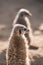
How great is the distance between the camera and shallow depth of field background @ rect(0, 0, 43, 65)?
5090 millimetres

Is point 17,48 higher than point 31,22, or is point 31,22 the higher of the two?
point 31,22

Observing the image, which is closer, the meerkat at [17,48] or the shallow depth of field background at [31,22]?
the meerkat at [17,48]

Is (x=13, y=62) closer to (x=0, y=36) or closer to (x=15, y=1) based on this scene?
(x=0, y=36)

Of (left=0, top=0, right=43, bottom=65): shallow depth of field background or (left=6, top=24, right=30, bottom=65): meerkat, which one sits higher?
(left=0, top=0, right=43, bottom=65): shallow depth of field background

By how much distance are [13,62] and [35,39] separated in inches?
104

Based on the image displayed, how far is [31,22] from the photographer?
783 centimetres

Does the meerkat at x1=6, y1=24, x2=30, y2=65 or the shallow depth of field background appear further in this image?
the shallow depth of field background

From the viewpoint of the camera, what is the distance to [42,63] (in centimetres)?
494

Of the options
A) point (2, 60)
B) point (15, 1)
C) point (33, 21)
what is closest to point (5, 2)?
point (15, 1)

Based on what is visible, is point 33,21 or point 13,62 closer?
point 13,62

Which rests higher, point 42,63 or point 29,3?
point 29,3

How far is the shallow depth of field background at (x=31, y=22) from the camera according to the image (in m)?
5.09

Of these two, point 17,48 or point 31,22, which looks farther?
point 31,22

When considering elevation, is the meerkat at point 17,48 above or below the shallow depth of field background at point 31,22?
below
